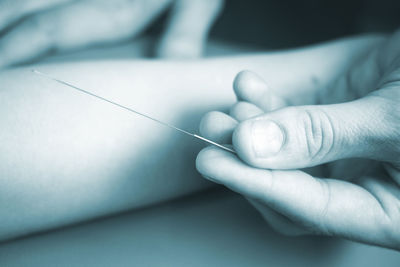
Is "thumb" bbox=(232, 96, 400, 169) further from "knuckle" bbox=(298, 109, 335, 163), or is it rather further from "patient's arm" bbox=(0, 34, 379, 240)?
"patient's arm" bbox=(0, 34, 379, 240)

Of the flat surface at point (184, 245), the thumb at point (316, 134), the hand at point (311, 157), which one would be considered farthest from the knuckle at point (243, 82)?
the flat surface at point (184, 245)

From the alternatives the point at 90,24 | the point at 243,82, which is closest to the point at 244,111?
the point at 243,82

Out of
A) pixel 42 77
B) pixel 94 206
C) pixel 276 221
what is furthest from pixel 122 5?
pixel 276 221

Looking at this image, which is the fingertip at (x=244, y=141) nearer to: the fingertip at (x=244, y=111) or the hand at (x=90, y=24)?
the fingertip at (x=244, y=111)

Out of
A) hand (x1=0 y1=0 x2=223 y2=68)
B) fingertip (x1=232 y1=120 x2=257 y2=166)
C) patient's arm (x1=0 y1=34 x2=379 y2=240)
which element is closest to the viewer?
fingertip (x1=232 y1=120 x2=257 y2=166)

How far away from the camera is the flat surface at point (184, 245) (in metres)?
0.54

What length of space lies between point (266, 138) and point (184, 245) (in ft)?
0.77

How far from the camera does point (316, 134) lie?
480 millimetres

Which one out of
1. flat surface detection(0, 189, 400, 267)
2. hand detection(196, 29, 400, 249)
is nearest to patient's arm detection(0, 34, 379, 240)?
flat surface detection(0, 189, 400, 267)

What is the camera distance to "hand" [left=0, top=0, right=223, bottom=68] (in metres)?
0.81

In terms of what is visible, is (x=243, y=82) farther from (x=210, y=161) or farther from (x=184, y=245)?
(x=184, y=245)

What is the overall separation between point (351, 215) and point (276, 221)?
0.37 feet

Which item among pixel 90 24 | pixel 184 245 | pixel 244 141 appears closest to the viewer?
pixel 244 141

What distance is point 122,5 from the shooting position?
0.96 metres
